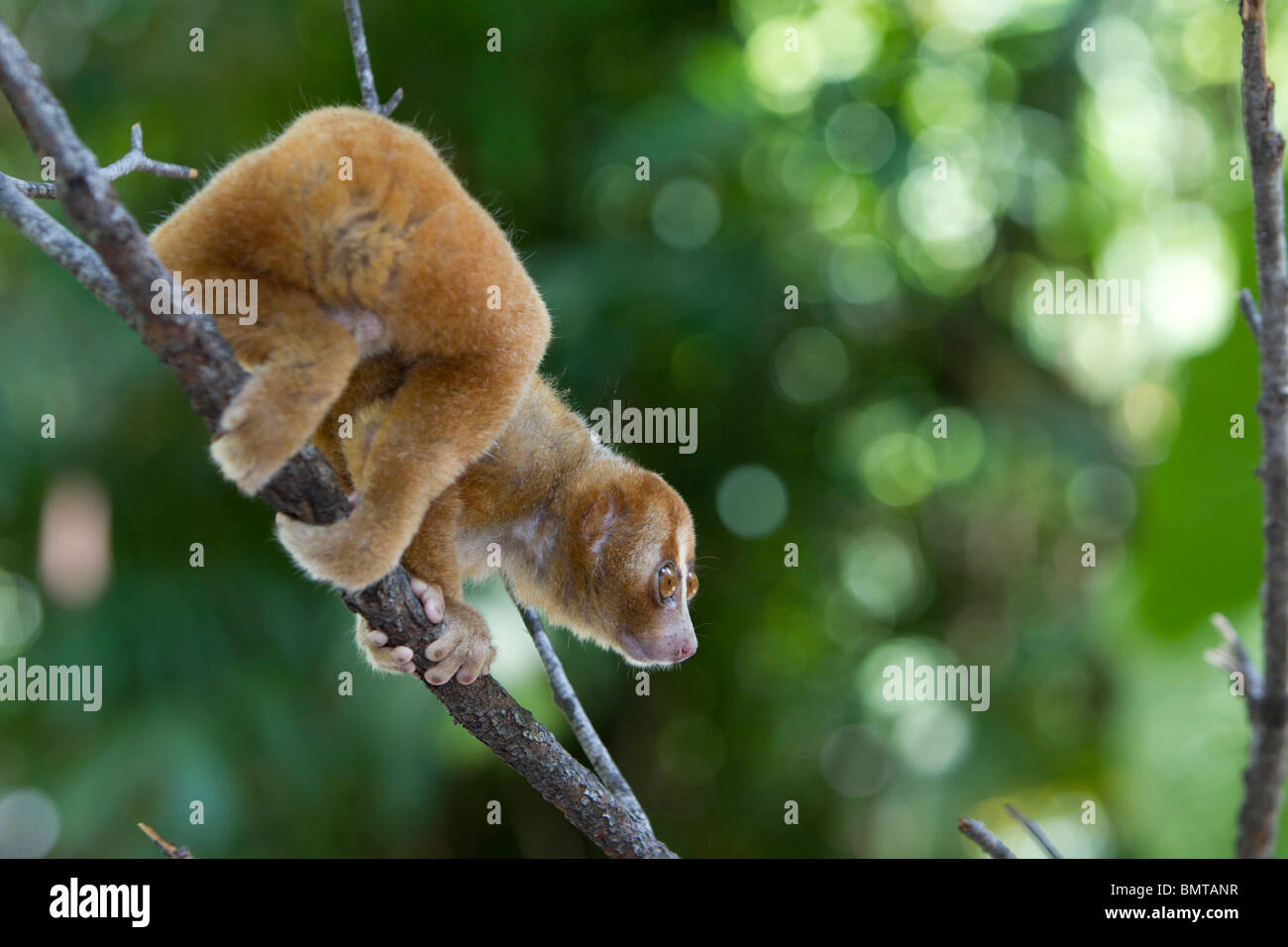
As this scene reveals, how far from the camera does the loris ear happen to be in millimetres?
3918

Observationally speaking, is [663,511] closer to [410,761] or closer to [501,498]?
[501,498]

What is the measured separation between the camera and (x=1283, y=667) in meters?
2.54

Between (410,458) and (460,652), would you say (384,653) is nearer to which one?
(460,652)

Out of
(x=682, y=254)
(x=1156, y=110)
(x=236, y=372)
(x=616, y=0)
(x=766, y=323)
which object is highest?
(x=616, y=0)

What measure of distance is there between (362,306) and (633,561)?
1.38 meters

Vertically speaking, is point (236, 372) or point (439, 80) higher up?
point (439, 80)

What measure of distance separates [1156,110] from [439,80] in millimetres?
6854

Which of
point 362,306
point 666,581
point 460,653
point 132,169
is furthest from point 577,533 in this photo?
point 132,169

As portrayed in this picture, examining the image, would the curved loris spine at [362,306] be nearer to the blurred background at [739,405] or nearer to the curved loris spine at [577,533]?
the curved loris spine at [577,533]

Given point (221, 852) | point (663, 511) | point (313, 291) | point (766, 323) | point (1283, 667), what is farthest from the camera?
point (766, 323)

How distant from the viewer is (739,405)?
10.3 m

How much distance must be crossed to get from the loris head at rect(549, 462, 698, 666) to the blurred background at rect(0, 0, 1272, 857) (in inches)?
208

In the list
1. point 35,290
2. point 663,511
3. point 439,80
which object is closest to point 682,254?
point 439,80

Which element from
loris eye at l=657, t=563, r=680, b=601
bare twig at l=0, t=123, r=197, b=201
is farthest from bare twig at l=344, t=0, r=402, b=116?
loris eye at l=657, t=563, r=680, b=601
